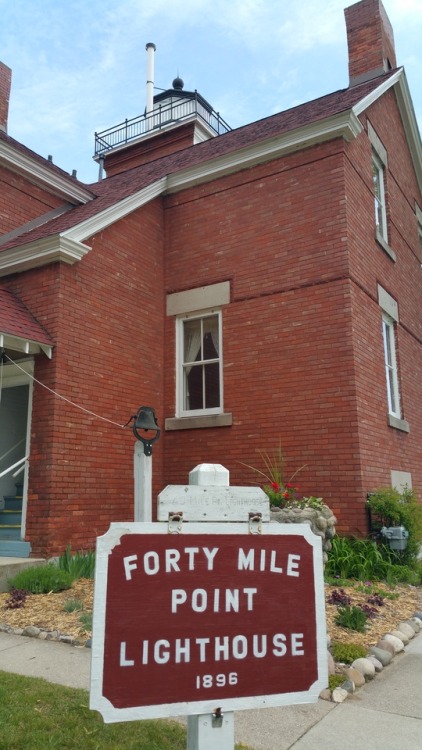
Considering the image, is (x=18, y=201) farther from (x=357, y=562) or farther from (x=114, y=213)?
(x=357, y=562)

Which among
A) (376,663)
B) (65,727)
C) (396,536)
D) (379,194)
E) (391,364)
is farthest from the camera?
(379,194)

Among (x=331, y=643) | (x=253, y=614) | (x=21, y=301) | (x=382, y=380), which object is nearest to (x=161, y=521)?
(x=253, y=614)

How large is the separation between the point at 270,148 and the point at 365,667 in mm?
8181

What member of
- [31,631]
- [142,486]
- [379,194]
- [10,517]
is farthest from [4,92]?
[142,486]

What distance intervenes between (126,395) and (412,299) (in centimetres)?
658

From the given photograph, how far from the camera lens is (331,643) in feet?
15.8

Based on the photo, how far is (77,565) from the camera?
7297mm

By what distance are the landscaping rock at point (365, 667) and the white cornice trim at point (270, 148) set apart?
7.78 m

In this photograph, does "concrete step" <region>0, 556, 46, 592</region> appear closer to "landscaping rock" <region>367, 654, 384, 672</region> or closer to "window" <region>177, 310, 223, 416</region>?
"window" <region>177, 310, 223, 416</region>

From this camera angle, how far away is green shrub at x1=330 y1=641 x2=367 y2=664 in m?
4.52

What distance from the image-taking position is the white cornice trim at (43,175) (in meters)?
10.3

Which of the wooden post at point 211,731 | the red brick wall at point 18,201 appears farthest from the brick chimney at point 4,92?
the wooden post at point 211,731

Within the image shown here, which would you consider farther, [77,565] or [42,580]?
[77,565]

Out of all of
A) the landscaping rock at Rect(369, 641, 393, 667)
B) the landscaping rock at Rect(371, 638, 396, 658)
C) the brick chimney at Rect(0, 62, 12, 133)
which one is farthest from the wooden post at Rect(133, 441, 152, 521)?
the brick chimney at Rect(0, 62, 12, 133)
